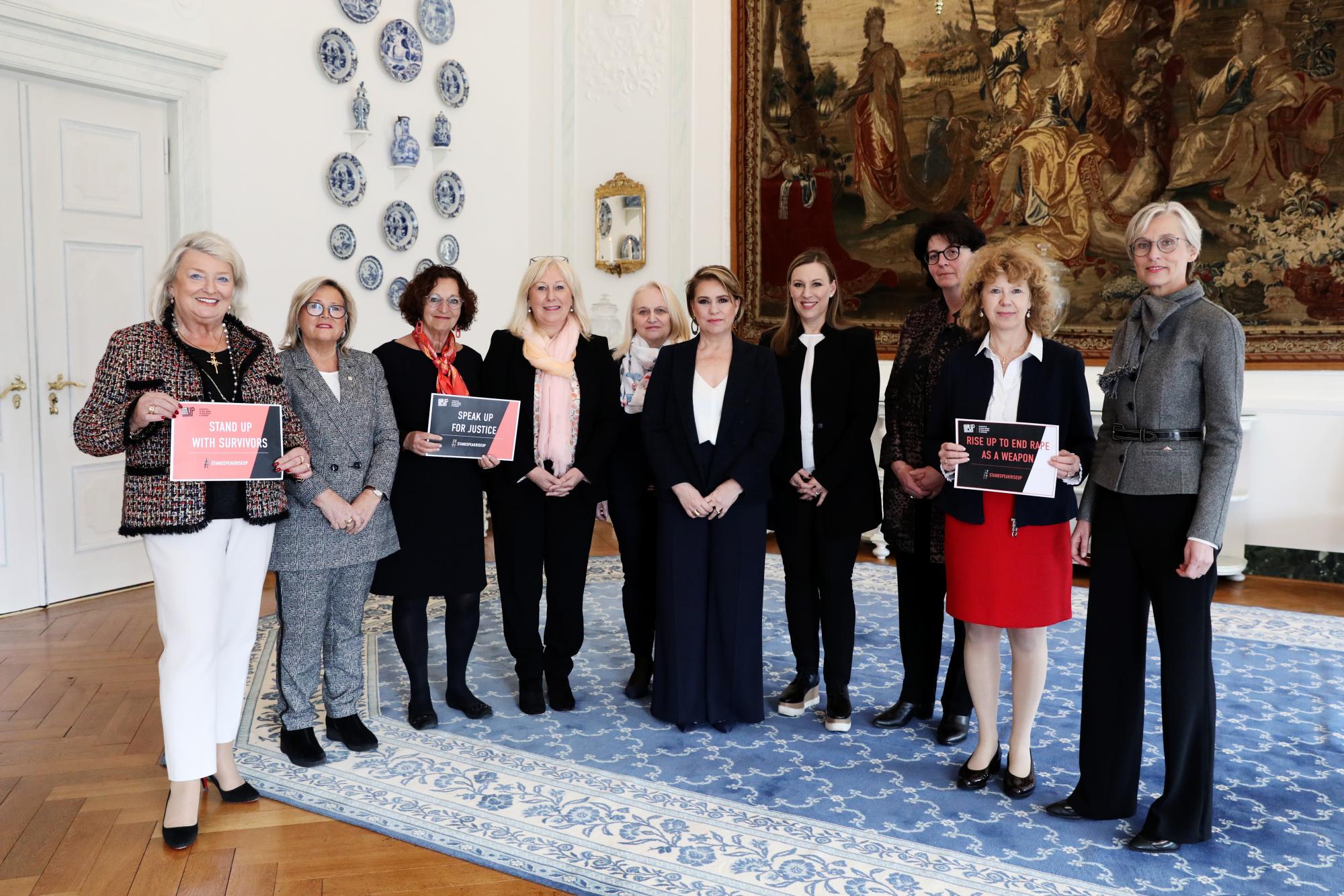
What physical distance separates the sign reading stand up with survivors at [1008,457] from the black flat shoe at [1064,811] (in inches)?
39.3

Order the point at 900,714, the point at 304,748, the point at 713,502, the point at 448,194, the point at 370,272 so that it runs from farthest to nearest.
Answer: the point at 448,194, the point at 370,272, the point at 900,714, the point at 713,502, the point at 304,748

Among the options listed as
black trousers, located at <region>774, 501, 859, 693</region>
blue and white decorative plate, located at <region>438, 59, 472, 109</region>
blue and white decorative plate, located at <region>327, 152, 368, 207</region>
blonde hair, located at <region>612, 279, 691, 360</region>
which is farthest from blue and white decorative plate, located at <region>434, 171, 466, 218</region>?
black trousers, located at <region>774, 501, 859, 693</region>

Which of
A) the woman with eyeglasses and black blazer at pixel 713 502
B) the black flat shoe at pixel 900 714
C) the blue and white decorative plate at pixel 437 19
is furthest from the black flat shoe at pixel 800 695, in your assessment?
the blue and white decorative plate at pixel 437 19

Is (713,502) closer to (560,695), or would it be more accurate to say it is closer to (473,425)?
(473,425)

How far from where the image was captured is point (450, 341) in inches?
155

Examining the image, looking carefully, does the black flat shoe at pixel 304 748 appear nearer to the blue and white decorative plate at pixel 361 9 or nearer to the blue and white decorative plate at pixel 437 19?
the blue and white decorative plate at pixel 361 9

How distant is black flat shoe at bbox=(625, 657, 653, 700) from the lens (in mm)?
4383

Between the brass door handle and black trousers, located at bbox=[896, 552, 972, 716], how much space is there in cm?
489

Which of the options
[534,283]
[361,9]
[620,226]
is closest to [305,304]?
[534,283]

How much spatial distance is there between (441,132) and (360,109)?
2.58 ft

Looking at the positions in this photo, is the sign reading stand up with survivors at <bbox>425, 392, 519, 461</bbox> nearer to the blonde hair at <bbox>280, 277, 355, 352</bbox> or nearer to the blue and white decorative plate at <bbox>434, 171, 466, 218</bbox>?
the blonde hair at <bbox>280, 277, 355, 352</bbox>

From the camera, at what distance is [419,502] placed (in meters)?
3.82

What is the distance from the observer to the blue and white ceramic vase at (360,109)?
24.1 feet

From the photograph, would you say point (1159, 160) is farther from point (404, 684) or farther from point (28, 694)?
point (28, 694)
